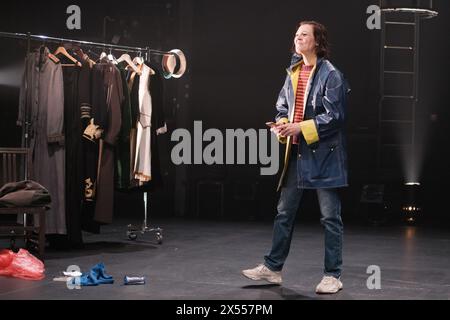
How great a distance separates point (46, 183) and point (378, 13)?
15.0 feet

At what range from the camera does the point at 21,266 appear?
14.6 ft

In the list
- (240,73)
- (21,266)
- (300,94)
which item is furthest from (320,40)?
(240,73)

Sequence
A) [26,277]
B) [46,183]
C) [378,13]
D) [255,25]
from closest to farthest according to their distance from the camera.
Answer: [26,277] → [46,183] → [378,13] → [255,25]

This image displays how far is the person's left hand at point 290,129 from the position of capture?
386cm

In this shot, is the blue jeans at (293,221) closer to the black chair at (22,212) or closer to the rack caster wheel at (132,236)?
the black chair at (22,212)

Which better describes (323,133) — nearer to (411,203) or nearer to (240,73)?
(411,203)

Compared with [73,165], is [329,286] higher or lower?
lower

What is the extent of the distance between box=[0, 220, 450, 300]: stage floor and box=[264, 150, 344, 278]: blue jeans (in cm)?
16

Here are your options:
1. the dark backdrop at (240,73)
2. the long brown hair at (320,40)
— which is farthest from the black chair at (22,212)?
the dark backdrop at (240,73)

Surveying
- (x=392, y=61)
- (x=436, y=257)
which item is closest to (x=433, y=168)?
(x=392, y=61)

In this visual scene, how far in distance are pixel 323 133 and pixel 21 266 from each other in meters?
1.94

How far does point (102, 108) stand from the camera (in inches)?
223

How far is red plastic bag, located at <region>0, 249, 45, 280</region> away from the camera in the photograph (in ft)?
14.5
